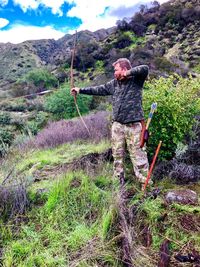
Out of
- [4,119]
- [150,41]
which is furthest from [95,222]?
[150,41]

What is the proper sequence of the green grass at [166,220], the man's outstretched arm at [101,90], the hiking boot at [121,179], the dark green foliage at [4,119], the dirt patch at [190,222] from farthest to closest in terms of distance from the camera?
1. the dark green foliage at [4,119]
2. the man's outstretched arm at [101,90]
3. the hiking boot at [121,179]
4. the dirt patch at [190,222]
5. the green grass at [166,220]

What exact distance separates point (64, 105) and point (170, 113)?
10.0 m

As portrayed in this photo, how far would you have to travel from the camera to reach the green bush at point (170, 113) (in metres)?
5.38

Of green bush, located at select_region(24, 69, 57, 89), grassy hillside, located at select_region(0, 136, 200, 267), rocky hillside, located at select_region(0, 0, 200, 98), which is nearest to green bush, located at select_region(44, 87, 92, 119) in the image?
rocky hillside, located at select_region(0, 0, 200, 98)

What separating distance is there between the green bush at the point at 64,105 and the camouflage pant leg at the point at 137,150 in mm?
10136

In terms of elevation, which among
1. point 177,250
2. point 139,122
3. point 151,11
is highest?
point 151,11

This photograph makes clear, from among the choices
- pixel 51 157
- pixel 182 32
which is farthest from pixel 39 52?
pixel 51 157

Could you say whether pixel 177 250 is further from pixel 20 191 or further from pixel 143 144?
pixel 20 191

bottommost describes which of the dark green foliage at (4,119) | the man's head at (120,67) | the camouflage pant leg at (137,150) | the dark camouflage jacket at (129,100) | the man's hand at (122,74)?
the dark green foliage at (4,119)

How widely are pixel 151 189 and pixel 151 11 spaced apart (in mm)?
28233

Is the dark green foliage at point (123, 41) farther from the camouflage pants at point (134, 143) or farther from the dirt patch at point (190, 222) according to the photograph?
the dirt patch at point (190, 222)

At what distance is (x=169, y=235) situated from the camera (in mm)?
3416

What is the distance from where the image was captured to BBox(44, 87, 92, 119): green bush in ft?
48.4

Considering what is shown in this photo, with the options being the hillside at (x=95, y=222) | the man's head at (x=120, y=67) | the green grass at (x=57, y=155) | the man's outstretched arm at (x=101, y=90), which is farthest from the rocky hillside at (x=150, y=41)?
the hillside at (x=95, y=222)
